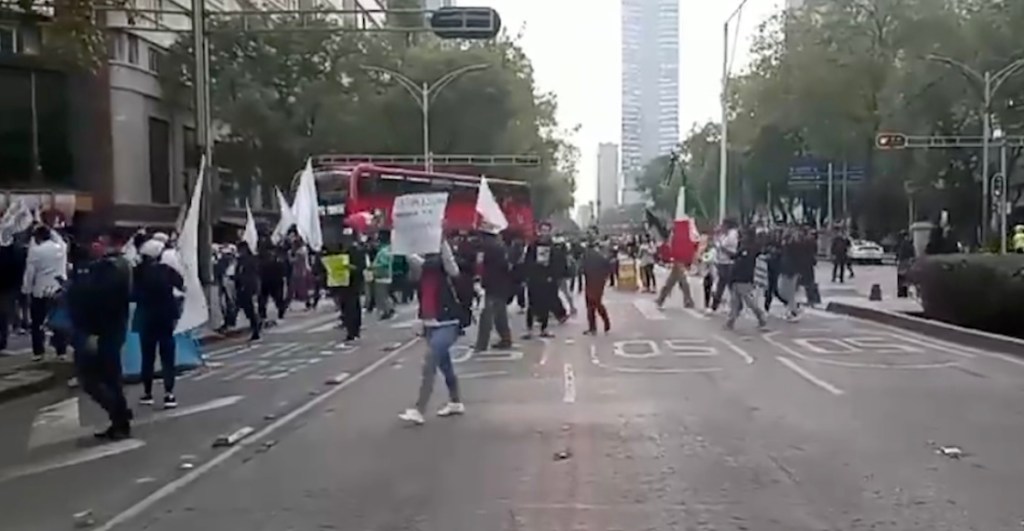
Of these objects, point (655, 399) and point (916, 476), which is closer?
point (916, 476)

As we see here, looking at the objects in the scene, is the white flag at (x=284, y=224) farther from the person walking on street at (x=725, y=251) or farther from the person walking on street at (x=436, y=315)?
the person walking on street at (x=436, y=315)

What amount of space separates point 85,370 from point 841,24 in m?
64.0

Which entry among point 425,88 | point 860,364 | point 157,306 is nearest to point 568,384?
point 860,364

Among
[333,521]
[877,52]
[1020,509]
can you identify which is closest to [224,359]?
[333,521]

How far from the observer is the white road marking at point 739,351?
19.3 m

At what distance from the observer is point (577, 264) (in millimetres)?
40719

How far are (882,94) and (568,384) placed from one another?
53.4m

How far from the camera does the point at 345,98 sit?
58.9 metres

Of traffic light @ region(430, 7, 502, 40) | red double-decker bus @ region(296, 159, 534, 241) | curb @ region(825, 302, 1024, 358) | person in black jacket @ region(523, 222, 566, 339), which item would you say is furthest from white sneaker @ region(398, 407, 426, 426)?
red double-decker bus @ region(296, 159, 534, 241)

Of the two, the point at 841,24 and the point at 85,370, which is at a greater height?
the point at 841,24

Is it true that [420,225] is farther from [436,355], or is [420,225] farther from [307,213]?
[307,213]

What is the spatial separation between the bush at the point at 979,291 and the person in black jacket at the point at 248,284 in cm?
1130

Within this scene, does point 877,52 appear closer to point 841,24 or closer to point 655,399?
point 841,24

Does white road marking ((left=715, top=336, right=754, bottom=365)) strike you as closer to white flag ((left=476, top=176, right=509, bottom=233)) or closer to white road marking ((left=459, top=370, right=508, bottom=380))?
white road marking ((left=459, top=370, right=508, bottom=380))
